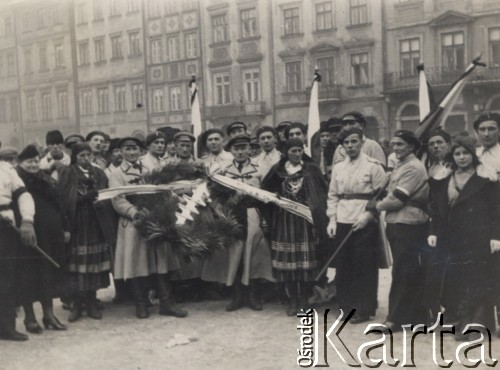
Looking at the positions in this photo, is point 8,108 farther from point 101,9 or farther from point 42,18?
point 101,9

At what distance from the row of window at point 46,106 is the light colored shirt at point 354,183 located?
4.49 meters

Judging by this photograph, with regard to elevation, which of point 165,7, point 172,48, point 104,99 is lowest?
point 104,99

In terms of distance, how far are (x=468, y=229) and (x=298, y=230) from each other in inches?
63.1

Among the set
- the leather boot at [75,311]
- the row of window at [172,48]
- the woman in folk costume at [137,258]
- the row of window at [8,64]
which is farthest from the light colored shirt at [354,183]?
the row of window at [172,48]

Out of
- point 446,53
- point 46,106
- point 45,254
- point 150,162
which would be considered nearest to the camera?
point 45,254

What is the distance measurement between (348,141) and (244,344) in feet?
6.60

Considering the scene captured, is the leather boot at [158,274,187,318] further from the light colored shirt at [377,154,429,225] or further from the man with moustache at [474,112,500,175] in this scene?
the man with moustache at [474,112,500,175]

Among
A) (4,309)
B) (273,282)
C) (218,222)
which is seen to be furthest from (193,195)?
(4,309)

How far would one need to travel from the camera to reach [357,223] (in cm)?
521

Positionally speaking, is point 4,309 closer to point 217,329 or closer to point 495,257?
point 217,329

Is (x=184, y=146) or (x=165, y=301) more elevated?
(x=184, y=146)

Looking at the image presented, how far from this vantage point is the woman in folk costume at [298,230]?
559 cm

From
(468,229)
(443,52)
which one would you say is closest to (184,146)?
(468,229)

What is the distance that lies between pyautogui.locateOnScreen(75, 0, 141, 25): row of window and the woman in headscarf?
256 centimetres
